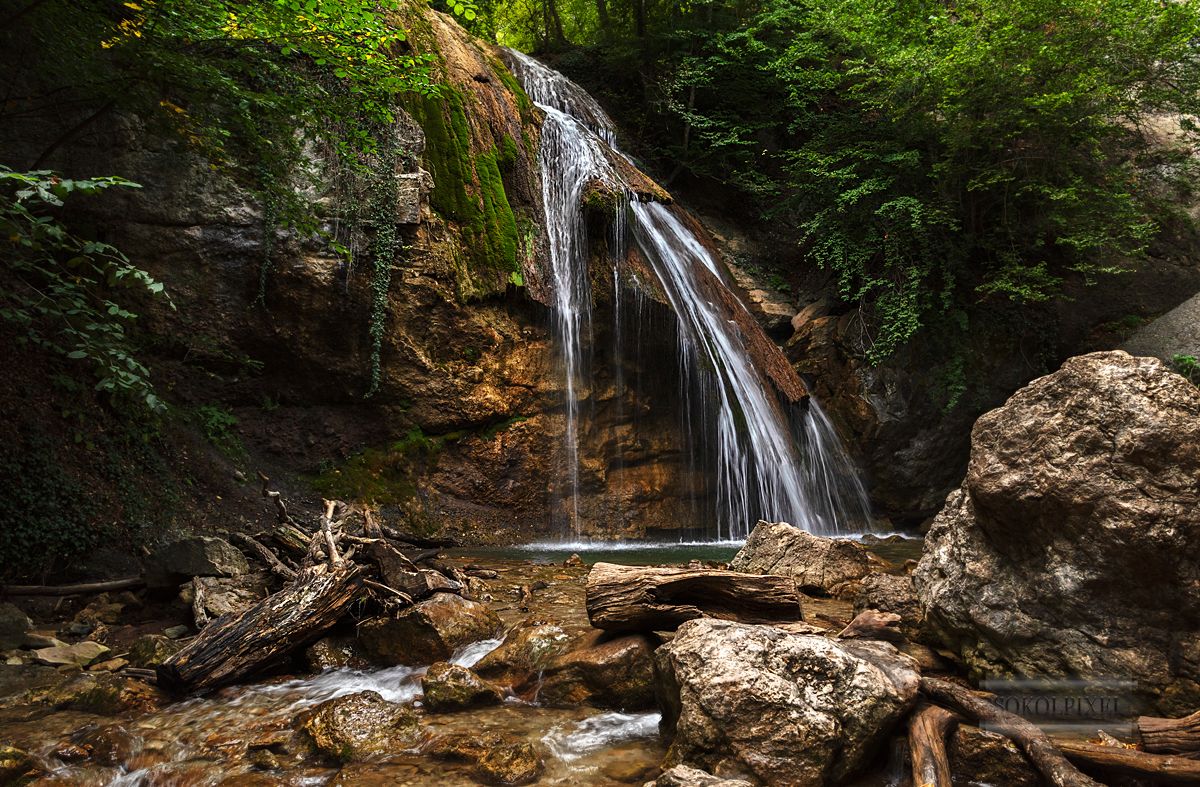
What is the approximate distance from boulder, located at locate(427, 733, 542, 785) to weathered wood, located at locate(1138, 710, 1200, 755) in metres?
2.46

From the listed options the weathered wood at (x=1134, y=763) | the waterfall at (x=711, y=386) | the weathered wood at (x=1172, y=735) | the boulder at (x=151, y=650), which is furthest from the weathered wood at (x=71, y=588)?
the weathered wood at (x=1172, y=735)

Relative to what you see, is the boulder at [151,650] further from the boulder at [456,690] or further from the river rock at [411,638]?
the boulder at [456,690]

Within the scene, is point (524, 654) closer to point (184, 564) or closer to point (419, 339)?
point (184, 564)

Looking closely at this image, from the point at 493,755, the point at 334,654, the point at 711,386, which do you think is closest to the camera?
the point at 493,755

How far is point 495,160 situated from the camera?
33.3 ft

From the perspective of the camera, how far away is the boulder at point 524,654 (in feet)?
12.4

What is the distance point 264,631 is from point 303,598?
0.27m

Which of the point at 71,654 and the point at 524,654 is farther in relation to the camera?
the point at 71,654

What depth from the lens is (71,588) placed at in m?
5.05

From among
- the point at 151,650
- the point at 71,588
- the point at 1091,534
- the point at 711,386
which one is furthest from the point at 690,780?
the point at 711,386

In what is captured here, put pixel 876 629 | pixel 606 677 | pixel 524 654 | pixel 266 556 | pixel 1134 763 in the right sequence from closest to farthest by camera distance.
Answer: pixel 1134 763
pixel 606 677
pixel 876 629
pixel 524 654
pixel 266 556

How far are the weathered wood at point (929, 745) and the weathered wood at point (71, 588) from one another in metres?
5.39

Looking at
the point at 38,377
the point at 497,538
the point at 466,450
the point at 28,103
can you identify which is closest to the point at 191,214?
the point at 28,103

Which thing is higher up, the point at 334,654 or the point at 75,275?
the point at 75,275
